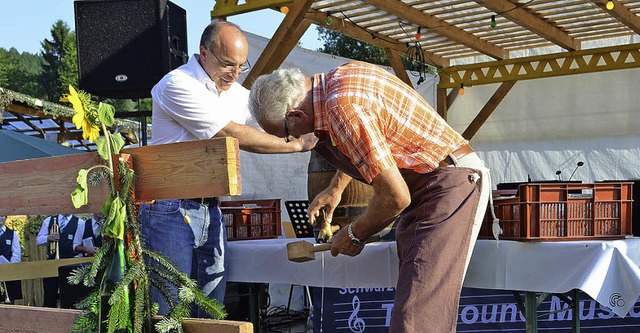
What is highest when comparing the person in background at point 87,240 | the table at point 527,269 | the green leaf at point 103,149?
the green leaf at point 103,149

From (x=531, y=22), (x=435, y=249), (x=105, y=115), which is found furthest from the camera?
(x=531, y=22)

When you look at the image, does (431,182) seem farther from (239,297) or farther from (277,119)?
(239,297)

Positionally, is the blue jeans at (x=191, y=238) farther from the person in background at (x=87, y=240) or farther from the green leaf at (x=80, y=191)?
the person in background at (x=87, y=240)

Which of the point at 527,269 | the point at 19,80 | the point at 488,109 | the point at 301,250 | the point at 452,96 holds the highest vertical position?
the point at 19,80

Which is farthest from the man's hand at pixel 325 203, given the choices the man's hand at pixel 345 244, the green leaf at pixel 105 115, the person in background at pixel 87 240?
the person in background at pixel 87 240

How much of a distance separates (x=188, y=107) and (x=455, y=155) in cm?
95

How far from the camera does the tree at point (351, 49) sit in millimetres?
18562

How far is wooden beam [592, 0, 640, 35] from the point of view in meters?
7.13

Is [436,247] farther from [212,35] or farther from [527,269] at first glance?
[212,35]

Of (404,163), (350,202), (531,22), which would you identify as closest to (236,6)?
(531,22)

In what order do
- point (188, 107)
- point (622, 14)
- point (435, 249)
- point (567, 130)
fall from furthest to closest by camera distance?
1. point (567, 130)
2. point (622, 14)
3. point (188, 107)
4. point (435, 249)

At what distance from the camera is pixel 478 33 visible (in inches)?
343

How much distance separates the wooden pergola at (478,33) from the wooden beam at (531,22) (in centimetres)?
1

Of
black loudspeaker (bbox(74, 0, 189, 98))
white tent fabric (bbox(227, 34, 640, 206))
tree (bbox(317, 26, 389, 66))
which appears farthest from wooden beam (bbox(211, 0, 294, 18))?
tree (bbox(317, 26, 389, 66))
